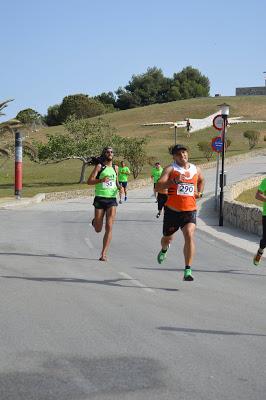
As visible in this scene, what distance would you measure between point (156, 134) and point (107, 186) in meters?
77.0

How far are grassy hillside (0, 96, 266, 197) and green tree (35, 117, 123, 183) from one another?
6.01ft

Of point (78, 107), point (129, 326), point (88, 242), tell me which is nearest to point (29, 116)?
point (78, 107)

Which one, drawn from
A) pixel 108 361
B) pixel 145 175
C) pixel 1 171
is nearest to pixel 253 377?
pixel 108 361

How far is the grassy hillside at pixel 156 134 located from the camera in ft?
165

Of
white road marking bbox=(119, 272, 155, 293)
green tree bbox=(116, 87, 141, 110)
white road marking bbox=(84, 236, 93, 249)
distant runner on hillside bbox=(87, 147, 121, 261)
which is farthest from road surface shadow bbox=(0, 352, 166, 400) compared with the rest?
green tree bbox=(116, 87, 141, 110)

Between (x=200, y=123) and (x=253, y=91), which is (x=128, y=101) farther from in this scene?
(x=200, y=123)

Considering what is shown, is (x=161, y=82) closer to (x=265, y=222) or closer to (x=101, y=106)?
(x=101, y=106)

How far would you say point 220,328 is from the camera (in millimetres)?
6863

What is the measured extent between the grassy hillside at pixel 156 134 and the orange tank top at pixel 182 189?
28.7 m

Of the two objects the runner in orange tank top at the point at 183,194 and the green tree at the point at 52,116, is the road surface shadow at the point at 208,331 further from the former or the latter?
the green tree at the point at 52,116

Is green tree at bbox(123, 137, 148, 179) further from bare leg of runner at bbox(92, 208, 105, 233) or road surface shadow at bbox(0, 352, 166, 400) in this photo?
road surface shadow at bbox(0, 352, 166, 400)

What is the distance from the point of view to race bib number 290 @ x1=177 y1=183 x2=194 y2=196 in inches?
374

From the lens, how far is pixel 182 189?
31.3 ft

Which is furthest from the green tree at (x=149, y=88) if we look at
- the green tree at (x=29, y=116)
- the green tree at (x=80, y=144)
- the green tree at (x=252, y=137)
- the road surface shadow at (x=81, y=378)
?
the road surface shadow at (x=81, y=378)
